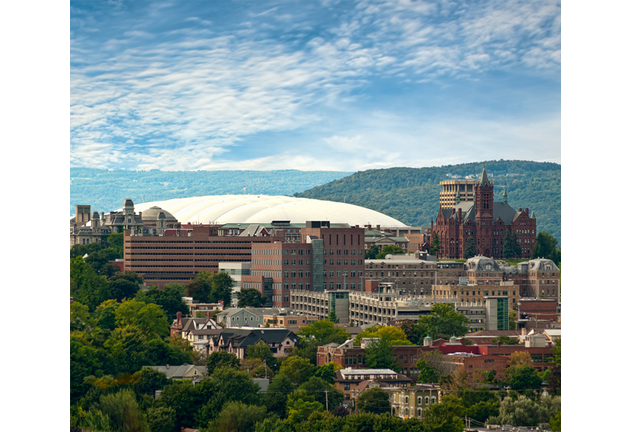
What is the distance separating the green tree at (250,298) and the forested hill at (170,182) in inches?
313

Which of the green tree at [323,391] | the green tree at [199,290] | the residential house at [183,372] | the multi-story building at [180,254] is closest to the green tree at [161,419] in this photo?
the residential house at [183,372]

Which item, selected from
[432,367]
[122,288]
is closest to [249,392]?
[432,367]

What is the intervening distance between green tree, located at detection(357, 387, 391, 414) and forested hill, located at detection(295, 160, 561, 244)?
18117 millimetres

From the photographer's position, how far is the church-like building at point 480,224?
51.5m

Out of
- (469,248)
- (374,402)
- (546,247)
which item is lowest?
(374,402)

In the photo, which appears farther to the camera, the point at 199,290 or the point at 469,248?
the point at 469,248

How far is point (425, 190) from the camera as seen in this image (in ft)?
176

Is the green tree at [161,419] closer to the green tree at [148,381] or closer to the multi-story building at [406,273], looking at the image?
the green tree at [148,381]

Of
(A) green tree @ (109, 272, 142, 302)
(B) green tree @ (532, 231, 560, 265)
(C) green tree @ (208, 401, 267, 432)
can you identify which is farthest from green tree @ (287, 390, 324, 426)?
(B) green tree @ (532, 231, 560, 265)

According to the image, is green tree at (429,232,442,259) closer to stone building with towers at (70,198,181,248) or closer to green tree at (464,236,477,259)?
green tree at (464,236,477,259)

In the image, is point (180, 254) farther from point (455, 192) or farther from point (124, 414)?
point (124, 414)

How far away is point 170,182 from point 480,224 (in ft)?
107
